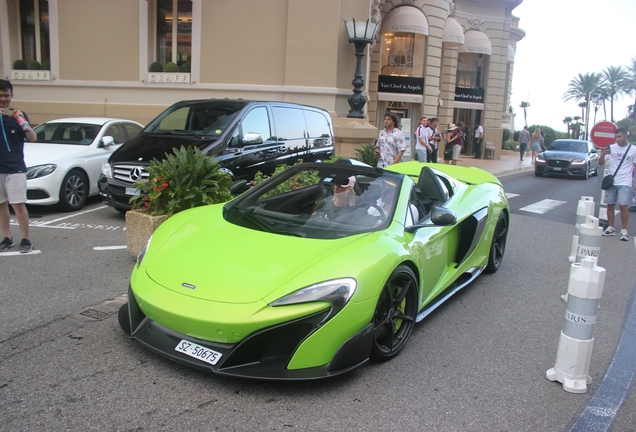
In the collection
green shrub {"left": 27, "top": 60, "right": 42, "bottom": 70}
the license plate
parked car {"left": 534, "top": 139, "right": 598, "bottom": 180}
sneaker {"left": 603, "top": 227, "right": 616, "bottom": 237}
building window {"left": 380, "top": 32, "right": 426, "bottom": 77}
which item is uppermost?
building window {"left": 380, "top": 32, "right": 426, "bottom": 77}

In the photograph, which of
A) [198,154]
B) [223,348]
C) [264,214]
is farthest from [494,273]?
[223,348]

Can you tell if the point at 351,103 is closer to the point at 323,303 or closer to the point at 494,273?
the point at 494,273

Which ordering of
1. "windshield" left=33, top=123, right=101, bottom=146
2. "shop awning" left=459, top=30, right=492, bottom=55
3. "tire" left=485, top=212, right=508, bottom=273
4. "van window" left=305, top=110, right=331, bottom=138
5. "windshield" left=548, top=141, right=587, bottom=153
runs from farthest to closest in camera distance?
"shop awning" left=459, top=30, right=492, bottom=55
"windshield" left=548, top=141, right=587, bottom=153
"van window" left=305, top=110, right=331, bottom=138
"windshield" left=33, top=123, right=101, bottom=146
"tire" left=485, top=212, right=508, bottom=273

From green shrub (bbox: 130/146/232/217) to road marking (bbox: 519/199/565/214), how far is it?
8.46 meters

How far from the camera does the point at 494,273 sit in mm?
6645

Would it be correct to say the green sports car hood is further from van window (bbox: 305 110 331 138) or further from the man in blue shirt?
van window (bbox: 305 110 331 138)

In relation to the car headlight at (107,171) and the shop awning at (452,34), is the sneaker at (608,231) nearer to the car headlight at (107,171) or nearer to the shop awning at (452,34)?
the car headlight at (107,171)

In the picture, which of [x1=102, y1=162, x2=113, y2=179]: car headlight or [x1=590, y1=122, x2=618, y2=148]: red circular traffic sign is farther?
[x1=590, y1=122, x2=618, y2=148]: red circular traffic sign

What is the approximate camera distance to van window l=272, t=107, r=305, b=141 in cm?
921

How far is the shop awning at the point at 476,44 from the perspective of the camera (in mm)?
28594

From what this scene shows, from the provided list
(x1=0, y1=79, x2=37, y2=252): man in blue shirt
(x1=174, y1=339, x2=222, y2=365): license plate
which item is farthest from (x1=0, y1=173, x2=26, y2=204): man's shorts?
(x1=174, y1=339, x2=222, y2=365): license plate


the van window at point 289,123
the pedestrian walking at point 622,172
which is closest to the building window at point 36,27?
the van window at point 289,123

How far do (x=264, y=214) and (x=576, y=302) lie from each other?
2.43 meters

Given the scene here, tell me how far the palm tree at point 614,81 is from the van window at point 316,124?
99.1 metres
